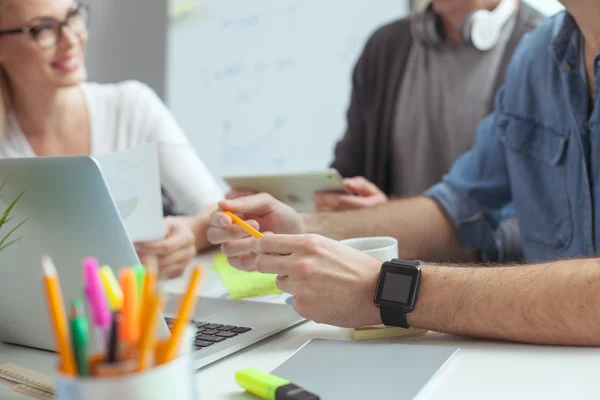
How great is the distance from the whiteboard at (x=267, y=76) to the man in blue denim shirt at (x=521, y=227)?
104 centimetres

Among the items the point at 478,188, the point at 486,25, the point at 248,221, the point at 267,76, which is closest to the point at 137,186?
the point at 248,221

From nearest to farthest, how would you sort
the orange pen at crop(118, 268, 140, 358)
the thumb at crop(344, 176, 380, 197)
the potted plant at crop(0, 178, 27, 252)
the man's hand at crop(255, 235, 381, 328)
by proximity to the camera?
the orange pen at crop(118, 268, 140, 358)
the potted plant at crop(0, 178, 27, 252)
the man's hand at crop(255, 235, 381, 328)
the thumb at crop(344, 176, 380, 197)

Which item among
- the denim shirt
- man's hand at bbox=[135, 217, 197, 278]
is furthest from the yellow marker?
the denim shirt

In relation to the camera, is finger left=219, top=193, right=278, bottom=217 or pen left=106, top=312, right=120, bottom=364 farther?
finger left=219, top=193, right=278, bottom=217

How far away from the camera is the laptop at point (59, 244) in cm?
58

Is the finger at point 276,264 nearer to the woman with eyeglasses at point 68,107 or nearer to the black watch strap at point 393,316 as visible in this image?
the black watch strap at point 393,316

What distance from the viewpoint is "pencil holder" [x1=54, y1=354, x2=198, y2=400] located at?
37 cm

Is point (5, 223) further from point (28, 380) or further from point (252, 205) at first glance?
point (252, 205)

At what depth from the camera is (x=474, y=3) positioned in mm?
1781

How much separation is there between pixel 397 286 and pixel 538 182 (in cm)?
62

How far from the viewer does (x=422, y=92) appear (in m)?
1.94

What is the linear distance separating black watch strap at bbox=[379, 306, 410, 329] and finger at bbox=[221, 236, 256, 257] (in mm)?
249

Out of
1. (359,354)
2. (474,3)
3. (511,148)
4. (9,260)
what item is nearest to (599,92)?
(511,148)

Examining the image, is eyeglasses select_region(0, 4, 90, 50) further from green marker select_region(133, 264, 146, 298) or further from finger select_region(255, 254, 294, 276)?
green marker select_region(133, 264, 146, 298)
